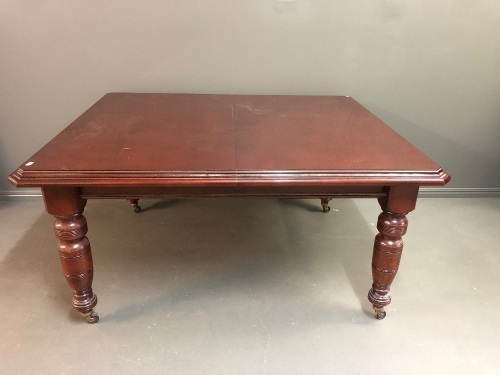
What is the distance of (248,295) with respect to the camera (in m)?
1.45

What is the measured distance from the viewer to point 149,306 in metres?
1.39

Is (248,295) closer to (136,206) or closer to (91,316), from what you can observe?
(91,316)

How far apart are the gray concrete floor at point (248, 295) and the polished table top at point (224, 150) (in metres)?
0.54

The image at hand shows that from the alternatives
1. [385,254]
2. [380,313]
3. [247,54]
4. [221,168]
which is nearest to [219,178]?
[221,168]

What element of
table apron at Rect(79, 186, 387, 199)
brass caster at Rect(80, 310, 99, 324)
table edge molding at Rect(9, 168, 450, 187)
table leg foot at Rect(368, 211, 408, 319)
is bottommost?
brass caster at Rect(80, 310, 99, 324)

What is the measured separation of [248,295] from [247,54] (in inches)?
45.0

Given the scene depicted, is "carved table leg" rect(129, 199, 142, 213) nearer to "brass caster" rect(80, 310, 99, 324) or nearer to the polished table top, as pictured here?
the polished table top

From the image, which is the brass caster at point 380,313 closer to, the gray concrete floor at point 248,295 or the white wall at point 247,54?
the gray concrete floor at point 248,295

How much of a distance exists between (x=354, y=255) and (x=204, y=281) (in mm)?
663

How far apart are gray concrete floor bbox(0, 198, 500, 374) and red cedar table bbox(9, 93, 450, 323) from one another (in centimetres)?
14

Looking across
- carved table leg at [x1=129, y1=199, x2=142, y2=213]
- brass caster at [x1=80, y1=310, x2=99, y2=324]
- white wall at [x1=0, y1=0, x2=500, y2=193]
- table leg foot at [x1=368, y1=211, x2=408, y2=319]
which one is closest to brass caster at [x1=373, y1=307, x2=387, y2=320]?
table leg foot at [x1=368, y1=211, x2=408, y2=319]

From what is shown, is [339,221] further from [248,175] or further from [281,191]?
[248,175]

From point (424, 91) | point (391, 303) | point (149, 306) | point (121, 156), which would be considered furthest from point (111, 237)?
point (424, 91)

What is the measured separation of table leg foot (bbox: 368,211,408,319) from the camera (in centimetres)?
120
